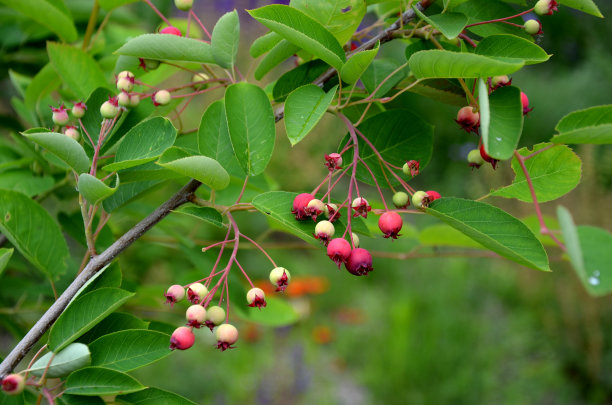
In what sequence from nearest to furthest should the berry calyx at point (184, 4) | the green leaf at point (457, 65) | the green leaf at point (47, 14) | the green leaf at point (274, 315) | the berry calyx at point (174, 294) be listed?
the green leaf at point (457, 65) → the berry calyx at point (174, 294) → the berry calyx at point (184, 4) → the green leaf at point (47, 14) → the green leaf at point (274, 315)

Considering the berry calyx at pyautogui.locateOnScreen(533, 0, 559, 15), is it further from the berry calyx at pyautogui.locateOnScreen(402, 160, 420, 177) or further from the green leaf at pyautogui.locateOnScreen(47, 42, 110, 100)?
the green leaf at pyautogui.locateOnScreen(47, 42, 110, 100)

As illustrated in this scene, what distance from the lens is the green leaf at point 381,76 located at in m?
0.55

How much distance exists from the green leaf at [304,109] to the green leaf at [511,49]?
142 millimetres

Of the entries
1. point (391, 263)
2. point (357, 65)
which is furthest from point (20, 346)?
point (391, 263)

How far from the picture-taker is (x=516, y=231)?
43cm

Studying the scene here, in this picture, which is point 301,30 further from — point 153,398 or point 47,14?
point 47,14

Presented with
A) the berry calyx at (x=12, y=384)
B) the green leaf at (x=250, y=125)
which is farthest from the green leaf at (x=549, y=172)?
the berry calyx at (x=12, y=384)

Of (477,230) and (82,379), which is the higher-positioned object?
(477,230)

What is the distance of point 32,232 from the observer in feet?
1.84

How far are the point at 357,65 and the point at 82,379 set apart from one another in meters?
0.36

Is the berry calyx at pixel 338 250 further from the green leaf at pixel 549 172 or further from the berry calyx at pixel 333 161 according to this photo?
the green leaf at pixel 549 172

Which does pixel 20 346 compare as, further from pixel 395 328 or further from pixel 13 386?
pixel 395 328

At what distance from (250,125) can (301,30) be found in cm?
10

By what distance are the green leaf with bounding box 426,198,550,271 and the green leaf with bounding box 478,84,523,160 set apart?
0.06 m
